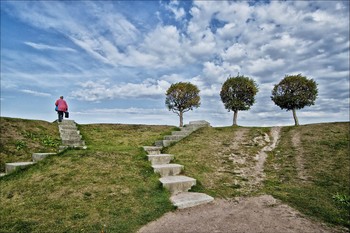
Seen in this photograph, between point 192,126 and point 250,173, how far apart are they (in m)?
9.20

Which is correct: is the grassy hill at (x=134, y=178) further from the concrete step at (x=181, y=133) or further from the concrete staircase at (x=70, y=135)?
the concrete step at (x=181, y=133)

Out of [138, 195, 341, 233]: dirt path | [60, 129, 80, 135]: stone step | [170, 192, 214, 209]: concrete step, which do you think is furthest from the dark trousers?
[138, 195, 341, 233]: dirt path

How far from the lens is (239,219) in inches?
274

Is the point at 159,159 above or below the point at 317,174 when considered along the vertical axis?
above

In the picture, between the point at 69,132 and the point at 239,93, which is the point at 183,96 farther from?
the point at 69,132

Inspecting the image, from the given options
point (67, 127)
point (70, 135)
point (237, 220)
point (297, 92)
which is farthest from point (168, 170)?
point (297, 92)

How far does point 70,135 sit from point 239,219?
43.1 feet

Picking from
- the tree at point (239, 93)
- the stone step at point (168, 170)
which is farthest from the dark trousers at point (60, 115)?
the tree at point (239, 93)

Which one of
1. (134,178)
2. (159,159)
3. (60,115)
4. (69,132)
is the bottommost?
(134,178)

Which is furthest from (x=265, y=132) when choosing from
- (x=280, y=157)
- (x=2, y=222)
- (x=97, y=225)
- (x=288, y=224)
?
(x=2, y=222)

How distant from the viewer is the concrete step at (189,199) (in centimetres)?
789

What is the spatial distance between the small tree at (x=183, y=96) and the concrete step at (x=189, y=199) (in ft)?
90.8

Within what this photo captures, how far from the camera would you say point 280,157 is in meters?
14.2

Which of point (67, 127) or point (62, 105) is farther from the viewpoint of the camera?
point (62, 105)
